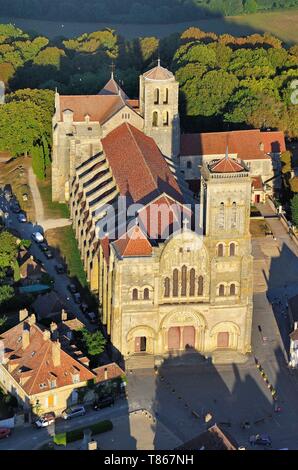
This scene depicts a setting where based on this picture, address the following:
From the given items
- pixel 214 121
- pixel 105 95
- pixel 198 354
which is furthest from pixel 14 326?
pixel 214 121

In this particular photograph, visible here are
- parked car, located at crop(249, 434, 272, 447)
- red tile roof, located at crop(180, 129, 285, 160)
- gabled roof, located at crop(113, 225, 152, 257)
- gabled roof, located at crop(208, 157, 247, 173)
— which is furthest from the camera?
red tile roof, located at crop(180, 129, 285, 160)

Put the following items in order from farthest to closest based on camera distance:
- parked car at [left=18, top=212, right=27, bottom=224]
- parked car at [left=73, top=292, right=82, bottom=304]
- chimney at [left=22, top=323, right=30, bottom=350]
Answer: parked car at [left=18, top=212, right=27, bottom=224] → parked car at [left=73, top=292, right=82, bottom=304] → chimney at [left=22, top=323, right=30, bottom=350]

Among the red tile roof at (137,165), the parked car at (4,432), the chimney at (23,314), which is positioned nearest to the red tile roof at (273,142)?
the red tile roof at (137,165)

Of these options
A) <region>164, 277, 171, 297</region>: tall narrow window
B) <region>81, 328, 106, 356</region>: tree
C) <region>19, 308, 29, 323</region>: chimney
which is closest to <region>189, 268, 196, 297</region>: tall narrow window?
<region>164, 277, 171, 297</region>: tall narrow window

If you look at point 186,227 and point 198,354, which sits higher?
point 186,227

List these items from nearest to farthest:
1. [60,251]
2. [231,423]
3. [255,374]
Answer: [231,423], [255,374], [60,251]

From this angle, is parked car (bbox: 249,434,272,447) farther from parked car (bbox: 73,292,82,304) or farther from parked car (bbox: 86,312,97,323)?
parked car (bbox: 73,292,82,304)

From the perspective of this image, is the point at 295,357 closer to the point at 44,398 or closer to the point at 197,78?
the point at 44,398
